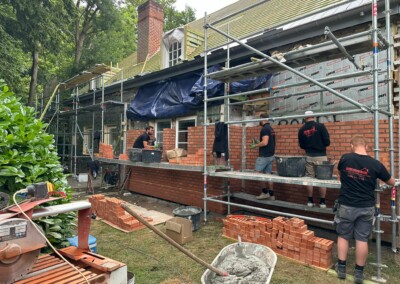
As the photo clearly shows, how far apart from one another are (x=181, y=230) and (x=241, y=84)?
12.7 feet

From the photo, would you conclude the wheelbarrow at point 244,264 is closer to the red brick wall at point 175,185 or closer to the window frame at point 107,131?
the red brick wall at point 175,185

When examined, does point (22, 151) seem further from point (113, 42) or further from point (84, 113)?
point (113, 42)

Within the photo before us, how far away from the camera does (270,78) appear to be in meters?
6.67

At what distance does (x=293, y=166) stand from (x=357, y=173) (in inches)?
53.2

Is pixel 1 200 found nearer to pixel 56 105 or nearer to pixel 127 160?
pixel 127 160

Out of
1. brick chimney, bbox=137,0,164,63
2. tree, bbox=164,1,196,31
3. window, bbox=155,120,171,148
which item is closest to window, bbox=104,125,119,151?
window, bbox=155,120,171,148

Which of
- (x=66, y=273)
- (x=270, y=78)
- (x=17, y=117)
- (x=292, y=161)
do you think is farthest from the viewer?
(x=270, y=78)

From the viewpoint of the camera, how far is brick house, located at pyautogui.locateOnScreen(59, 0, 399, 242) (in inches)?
206

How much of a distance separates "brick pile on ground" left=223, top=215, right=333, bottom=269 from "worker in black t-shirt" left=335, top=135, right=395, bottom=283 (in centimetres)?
30

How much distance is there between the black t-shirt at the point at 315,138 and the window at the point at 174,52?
644 cm

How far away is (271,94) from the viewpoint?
649 cm

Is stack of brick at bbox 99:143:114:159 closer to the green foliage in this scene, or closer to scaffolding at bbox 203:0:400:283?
scaffolding at bbox 203:0:400:283

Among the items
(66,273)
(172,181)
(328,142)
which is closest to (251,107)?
(328,142)

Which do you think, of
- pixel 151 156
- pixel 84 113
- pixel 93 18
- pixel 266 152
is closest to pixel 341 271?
pixel 266 152
